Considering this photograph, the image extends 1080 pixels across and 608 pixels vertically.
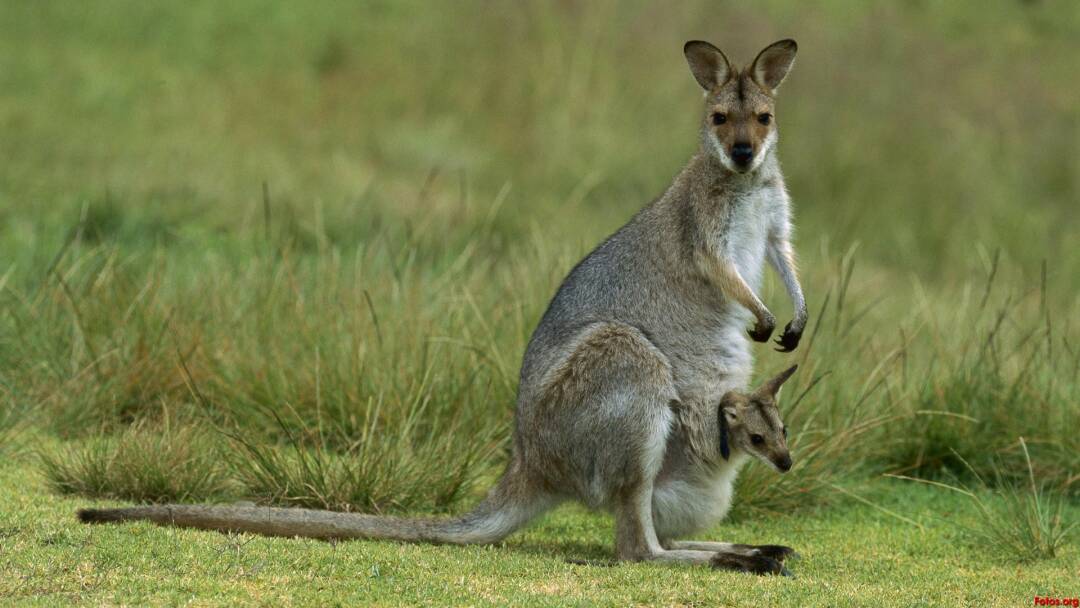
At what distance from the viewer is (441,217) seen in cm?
1197

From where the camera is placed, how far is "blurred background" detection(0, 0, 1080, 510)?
23.1 ft

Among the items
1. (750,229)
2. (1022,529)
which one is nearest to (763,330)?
(750,229)

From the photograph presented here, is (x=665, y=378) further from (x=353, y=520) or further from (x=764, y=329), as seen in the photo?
(x=353, y=520)

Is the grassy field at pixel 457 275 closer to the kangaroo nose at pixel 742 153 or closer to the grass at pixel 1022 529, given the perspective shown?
the grass at pixel 1022 529

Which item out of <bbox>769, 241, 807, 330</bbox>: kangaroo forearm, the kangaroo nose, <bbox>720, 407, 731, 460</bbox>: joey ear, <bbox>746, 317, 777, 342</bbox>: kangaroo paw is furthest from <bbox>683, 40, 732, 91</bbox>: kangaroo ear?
<bbox>720, 407, 731, 460</bbox>: joey ear

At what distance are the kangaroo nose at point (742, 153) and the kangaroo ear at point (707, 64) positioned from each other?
0.45 m

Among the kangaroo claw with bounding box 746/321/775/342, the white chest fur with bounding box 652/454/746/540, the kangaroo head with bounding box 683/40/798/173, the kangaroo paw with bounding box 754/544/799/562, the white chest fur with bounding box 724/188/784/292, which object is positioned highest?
the kangaroo head with bounding box 683/40/798/173

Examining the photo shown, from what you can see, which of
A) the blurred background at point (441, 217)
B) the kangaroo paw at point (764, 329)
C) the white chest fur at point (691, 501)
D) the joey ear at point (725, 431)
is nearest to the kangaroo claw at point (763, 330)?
the kangaroo paw at point (764, 329)

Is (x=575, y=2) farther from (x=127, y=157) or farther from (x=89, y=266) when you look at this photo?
(x=89, y=266)

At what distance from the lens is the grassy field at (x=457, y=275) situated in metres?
5.47

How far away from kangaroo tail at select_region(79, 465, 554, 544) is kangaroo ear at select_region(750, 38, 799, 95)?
2036 millimetres

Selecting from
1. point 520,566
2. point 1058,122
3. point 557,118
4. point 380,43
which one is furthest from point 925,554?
point 380,43

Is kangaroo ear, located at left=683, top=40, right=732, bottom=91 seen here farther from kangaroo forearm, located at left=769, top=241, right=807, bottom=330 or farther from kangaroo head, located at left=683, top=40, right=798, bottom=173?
kangaroo forearm, located at left=769, top=241, right=807, bottom=330

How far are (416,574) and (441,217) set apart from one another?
7.45 m
